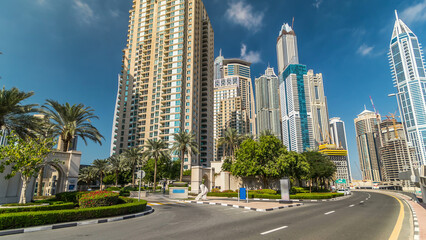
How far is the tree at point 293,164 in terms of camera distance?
40.3m

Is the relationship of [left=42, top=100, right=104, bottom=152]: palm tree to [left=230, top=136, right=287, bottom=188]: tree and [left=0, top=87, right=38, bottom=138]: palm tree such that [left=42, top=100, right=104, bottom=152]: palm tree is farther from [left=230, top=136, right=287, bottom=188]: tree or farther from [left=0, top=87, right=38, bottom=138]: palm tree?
[left=230, top=136, right=287, bottom=188]: tree

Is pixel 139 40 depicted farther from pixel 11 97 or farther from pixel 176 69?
pixel 11 97

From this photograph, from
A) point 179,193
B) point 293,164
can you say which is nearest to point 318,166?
point 293,164


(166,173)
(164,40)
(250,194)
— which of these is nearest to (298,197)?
(250,194)

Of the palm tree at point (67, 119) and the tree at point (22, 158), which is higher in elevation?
the palm tree at point (67, 119)

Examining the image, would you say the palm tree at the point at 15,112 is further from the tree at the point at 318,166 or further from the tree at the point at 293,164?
the tree at the point at 318,166

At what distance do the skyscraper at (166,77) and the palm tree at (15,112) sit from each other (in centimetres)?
5994

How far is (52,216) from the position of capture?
11516 mm

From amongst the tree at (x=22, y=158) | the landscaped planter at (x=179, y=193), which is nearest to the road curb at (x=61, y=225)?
the tree at (x=22, y=158)

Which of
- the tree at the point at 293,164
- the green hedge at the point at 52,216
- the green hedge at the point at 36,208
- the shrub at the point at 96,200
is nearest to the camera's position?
the green hedge at the point at 52,216

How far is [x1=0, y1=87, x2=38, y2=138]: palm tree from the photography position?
20578 millimetres

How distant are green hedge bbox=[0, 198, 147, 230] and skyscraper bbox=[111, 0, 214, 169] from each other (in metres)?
66.6

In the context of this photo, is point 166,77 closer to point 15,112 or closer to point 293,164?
point 293,164

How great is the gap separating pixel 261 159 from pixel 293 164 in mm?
7721
